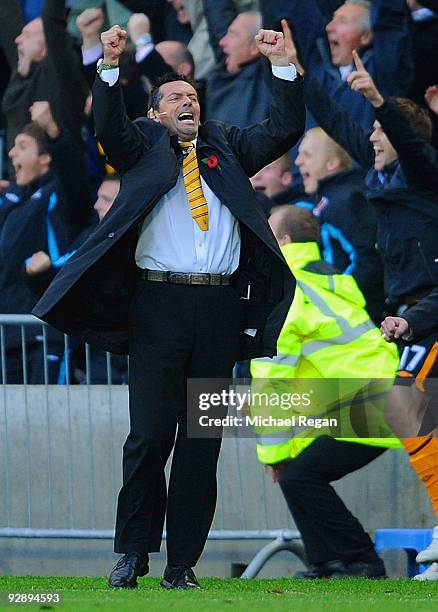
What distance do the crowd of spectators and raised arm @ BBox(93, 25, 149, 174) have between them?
2.61m

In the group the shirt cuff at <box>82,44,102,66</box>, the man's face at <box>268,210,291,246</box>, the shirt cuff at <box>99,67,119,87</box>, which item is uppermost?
the shirt cuff at <box>82,44,102,66</box>

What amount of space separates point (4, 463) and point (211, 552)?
53.5 inches

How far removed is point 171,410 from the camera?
19.5 feet

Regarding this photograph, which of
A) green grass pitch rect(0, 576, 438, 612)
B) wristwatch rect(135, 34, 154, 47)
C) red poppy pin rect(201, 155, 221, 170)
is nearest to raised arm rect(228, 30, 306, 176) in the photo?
red poppy pin rect(201, 155, 221, 170)

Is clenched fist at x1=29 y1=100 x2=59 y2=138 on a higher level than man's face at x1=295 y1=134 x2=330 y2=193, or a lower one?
higher

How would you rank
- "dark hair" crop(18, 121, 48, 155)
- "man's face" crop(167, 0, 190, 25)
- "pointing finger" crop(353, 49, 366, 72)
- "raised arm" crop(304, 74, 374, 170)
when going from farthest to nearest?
"dark hair" crop(18, 121, 48, 155)
"man's face" crop(167, 0, 190, 25)
"raised arm" crop(304, 74, 374, 170)
"pointing finger" crop(353, 49, 366, 72)

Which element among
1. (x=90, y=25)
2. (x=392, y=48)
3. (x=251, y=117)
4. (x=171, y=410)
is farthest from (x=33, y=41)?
(x=171, y=410)

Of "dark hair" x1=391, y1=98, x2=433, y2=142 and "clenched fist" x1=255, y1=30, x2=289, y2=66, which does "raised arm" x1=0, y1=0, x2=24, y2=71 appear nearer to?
"dark hair" x1=391, y1=98, x2=433, y2=142

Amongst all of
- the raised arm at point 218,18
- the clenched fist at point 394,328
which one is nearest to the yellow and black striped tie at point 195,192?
the clenched fist at point 394,328

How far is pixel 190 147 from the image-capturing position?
242 inches

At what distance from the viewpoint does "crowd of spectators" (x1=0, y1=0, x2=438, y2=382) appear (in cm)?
838

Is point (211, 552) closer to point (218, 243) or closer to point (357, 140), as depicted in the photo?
point (357, 140)

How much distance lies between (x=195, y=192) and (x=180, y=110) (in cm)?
39

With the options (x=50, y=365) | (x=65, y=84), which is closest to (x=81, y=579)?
(x=50, y=365)
